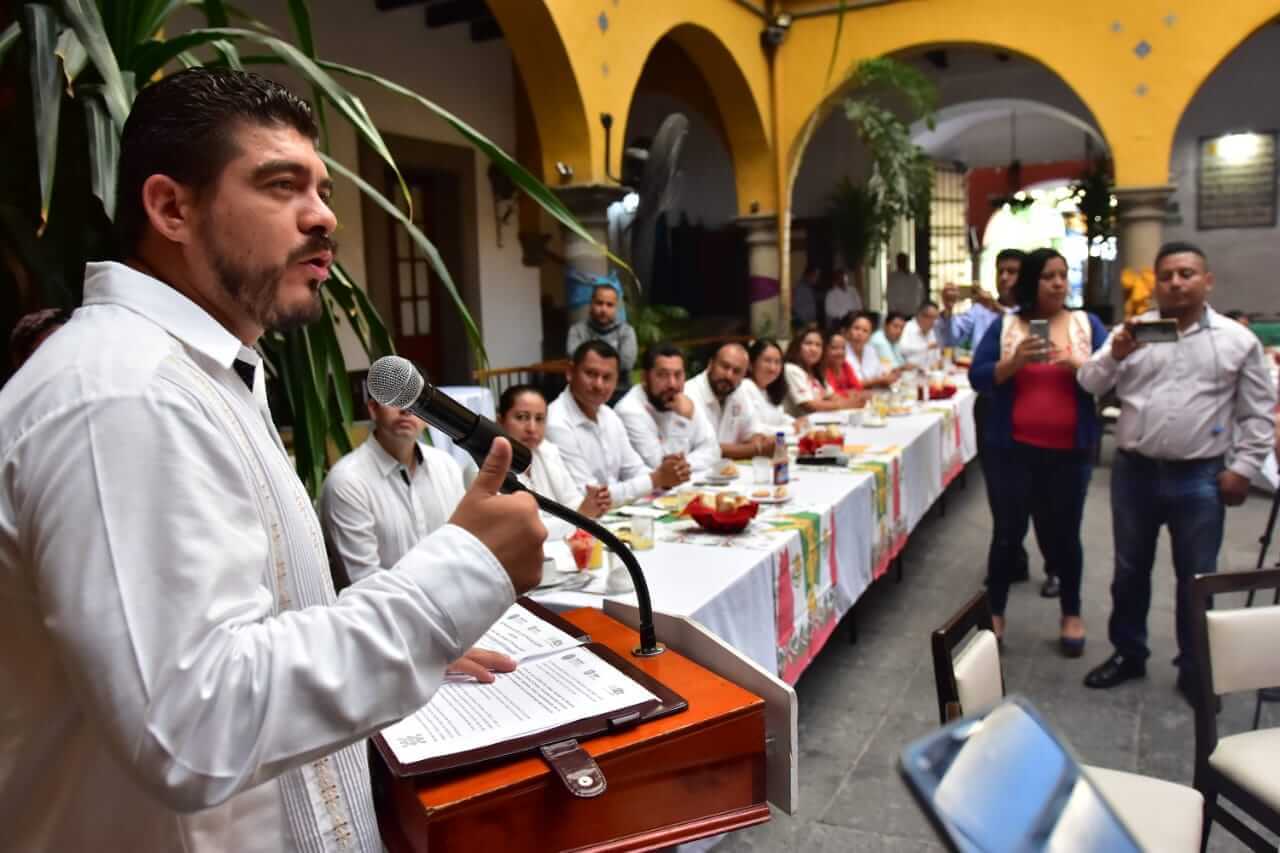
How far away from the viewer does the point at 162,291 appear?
33.6 inches

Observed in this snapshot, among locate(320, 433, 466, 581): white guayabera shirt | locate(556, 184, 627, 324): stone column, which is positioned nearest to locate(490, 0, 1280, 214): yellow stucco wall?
locate(556, 184, 627, 324): stone column

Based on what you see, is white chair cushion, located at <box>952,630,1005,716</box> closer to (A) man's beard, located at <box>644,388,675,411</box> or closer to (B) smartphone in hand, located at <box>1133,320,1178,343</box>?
(B) smartphone in hand, located at <box>1133,320,1178,343</box>

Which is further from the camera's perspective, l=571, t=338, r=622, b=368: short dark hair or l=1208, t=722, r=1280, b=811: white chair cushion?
l=571, t=338, r=622, b=368: short dark hair

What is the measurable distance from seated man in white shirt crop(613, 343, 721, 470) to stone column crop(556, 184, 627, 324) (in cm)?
197

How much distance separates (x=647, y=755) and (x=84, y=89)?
4.94 feet

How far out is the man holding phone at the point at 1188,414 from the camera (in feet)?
10.3

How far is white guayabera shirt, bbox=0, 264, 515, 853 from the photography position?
668 millimetres

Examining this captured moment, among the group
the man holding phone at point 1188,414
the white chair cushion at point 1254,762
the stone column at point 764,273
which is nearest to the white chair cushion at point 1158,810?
the white chair cushion at point 1254,762

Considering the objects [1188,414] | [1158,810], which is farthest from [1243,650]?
[1188,414]

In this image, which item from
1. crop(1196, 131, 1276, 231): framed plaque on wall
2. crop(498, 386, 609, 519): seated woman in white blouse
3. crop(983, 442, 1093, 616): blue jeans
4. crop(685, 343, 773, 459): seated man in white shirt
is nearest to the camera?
crop(498, 386, 609, 519): seated woman in white blouse

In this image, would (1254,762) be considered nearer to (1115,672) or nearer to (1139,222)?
(1115,672)

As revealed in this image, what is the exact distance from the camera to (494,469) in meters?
0.85

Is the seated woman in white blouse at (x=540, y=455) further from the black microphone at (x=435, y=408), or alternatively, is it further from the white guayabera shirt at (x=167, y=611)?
the white guayabera shirt at (x=167, y=611)

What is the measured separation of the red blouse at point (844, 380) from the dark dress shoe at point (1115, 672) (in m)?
3.30
